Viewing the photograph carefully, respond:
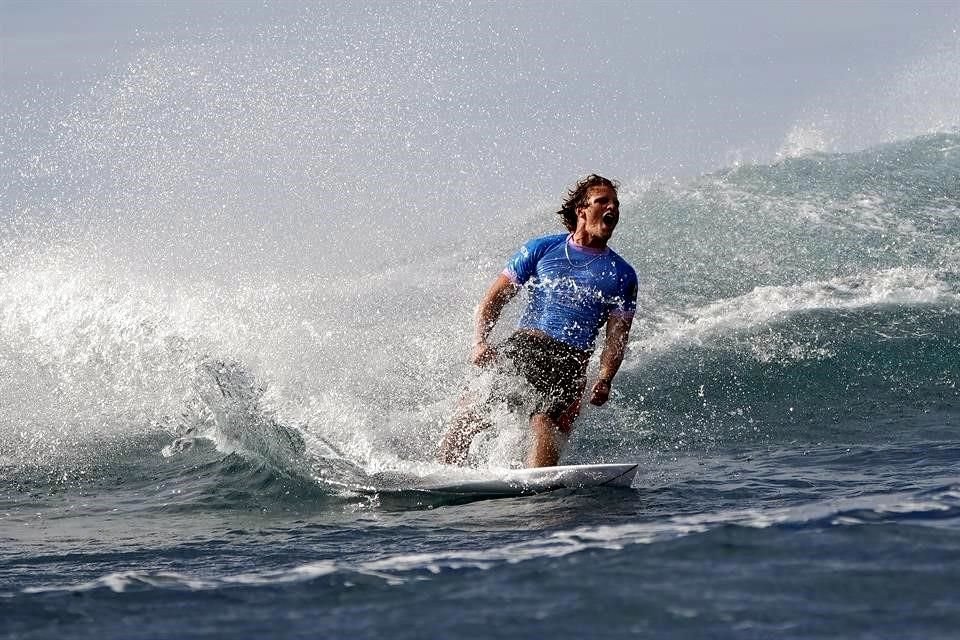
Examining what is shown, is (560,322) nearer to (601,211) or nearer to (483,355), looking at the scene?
(483,355)

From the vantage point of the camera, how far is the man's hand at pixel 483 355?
684 cm

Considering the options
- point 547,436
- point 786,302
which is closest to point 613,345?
point 547,436

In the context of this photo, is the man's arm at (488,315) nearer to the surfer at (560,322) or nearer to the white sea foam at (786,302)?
the surfer at (560,322)

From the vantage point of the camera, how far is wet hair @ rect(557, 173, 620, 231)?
6922 mm

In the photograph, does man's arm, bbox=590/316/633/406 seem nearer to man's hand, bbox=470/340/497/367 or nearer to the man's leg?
the man's leg

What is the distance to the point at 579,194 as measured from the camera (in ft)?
23.1

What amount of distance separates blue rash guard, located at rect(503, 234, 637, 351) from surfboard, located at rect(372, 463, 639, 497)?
2.57 ft

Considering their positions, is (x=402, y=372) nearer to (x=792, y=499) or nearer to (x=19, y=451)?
(x=19, y=451)

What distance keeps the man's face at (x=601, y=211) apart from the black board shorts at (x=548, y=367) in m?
0.73

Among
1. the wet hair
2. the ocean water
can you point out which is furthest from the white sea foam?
the wet hair

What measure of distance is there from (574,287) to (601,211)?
50cm

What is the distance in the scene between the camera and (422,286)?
16969mm

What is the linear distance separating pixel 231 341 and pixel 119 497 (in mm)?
3275

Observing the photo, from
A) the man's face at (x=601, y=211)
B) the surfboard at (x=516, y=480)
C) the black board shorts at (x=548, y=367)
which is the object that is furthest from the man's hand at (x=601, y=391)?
the man's face at (x=601, y=211)
